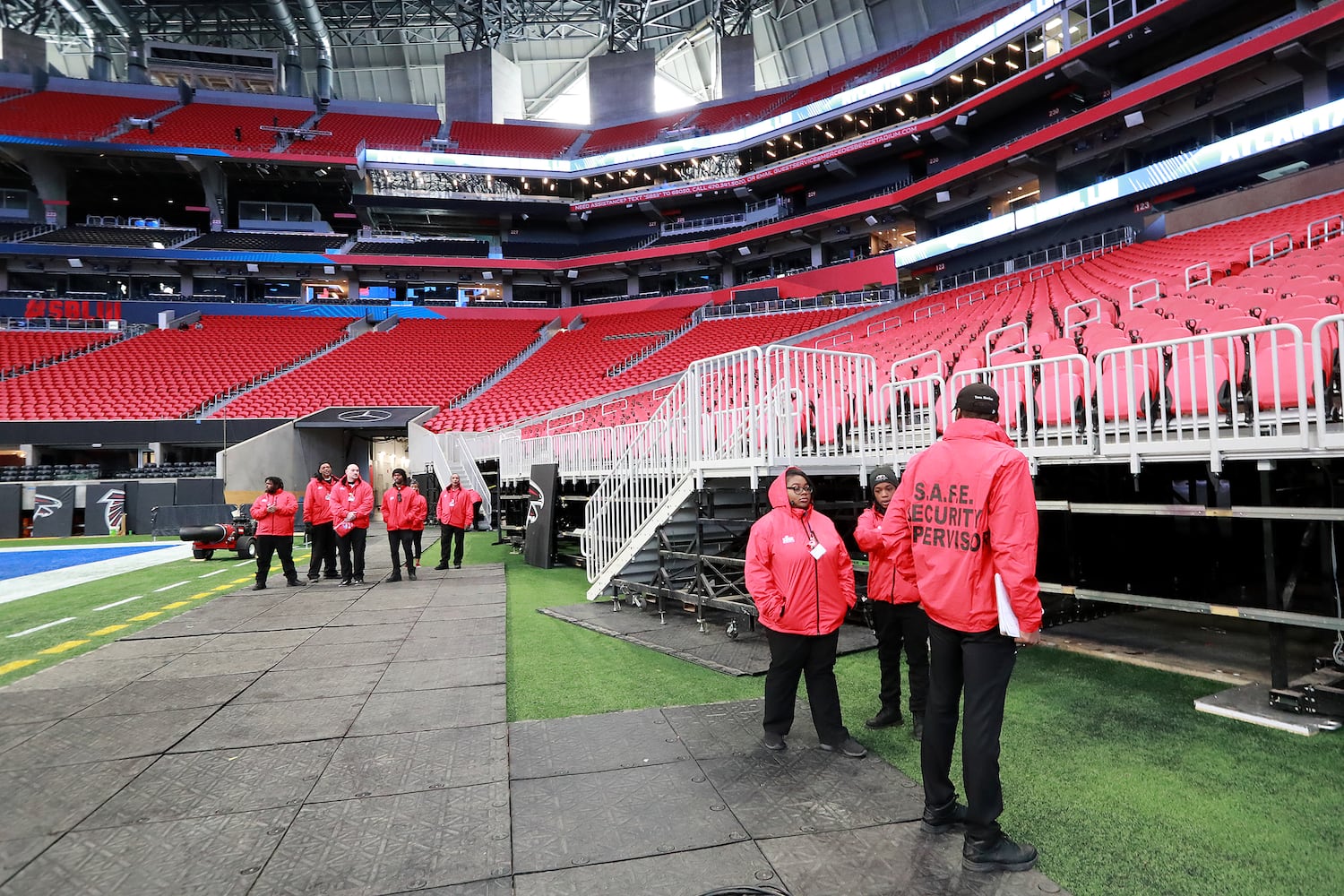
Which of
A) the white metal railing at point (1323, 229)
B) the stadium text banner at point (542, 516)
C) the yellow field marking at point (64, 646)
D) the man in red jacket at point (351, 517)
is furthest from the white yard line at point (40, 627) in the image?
the white metal railing at point (1323, 229)

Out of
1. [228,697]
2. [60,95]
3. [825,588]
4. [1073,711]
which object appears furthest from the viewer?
[60,95]

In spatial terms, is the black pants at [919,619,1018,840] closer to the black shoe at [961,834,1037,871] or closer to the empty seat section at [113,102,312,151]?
the black shoe at [961,834,1037,871]

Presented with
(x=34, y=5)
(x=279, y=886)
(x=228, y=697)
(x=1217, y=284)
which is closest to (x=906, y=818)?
(x=279, y=886)

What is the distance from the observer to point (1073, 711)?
→ 186 inches

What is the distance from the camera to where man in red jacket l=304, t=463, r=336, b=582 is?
11.4 m

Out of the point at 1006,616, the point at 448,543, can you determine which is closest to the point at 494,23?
the point at 448,543

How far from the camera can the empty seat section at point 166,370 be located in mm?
25453

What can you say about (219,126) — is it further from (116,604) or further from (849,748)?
(849,748)

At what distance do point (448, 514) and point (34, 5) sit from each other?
173ft

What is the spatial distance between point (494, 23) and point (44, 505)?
38194 millimetres

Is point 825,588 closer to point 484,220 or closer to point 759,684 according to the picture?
point 759,684

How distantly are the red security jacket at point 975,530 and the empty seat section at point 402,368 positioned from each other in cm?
2761

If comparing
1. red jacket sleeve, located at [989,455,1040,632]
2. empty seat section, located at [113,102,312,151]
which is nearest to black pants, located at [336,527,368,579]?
red jacket sleeve, located at [989,455,1040,632]

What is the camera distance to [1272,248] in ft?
40.3
